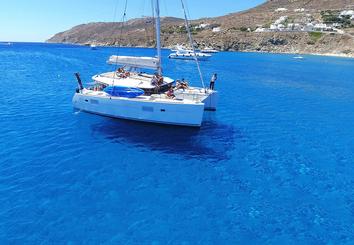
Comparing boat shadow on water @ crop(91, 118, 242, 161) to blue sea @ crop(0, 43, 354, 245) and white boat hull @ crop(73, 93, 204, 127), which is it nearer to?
blue sea @ crop(0, 43, 354, 245)

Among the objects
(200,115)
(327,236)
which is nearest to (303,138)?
(200,115)

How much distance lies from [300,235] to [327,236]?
1110 mm

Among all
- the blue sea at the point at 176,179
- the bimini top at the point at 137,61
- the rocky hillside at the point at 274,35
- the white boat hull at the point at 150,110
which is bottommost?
the blue sea at the point at 176,179

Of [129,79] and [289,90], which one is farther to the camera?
[289,90]

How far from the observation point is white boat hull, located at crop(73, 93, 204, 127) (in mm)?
24766

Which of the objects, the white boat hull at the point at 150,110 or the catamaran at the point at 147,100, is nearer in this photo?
the white boat hull at the point at 150,110

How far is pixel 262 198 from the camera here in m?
16.1

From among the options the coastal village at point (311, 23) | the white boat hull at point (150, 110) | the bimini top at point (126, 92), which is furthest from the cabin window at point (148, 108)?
the coastal village at point (311, 23)

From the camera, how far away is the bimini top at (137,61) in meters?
30.3

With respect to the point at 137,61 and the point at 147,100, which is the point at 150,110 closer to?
the point at 147,100

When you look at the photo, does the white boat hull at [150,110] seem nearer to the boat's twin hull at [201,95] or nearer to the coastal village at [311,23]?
the boat's twin hull at [201,95]

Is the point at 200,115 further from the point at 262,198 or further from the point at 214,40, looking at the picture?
the point at 214,40

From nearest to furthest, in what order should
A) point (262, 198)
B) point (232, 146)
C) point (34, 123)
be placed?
1. point (262, 198)
2. point (232, 146)
3. point (34, 123)

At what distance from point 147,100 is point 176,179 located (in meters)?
9.29
